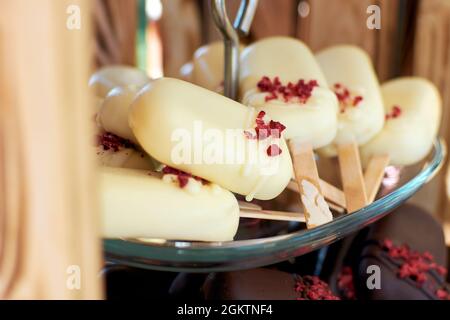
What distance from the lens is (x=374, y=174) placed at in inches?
19.3

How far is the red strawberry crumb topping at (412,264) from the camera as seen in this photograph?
1.68ft

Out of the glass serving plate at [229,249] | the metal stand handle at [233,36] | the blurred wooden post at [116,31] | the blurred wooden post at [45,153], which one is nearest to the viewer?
the blurred wooden post at [45,153]

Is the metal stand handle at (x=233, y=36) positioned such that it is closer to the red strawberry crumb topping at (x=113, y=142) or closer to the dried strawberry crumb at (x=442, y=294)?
the red strawberry crumb topping at (x=113, y=142)

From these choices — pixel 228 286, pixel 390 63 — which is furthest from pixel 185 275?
pixel 390 63

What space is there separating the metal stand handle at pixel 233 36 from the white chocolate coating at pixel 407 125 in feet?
0.51

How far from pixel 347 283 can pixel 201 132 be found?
27 cm

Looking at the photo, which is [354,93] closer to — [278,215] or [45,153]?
[278,215]

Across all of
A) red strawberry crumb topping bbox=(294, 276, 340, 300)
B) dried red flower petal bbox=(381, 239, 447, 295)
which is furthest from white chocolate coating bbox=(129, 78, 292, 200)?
dried red flower petal bbox=(381, 239, 447, 295)

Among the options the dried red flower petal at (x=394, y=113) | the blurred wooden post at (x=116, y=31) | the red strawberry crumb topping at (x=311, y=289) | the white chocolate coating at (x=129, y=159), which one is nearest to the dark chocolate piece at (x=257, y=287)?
the red strawberry crumb topping at (x=311, y=289)

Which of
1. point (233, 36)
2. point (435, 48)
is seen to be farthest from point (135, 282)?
point (435, 48)

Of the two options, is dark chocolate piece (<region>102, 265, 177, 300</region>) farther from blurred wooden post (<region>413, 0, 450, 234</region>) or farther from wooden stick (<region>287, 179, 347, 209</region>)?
blurred wooden post (<region>413, 0, 450, 234</region>)

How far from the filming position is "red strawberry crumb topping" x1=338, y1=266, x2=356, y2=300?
51 cm

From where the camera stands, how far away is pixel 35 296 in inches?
8.8

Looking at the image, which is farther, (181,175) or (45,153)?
(181,175)
